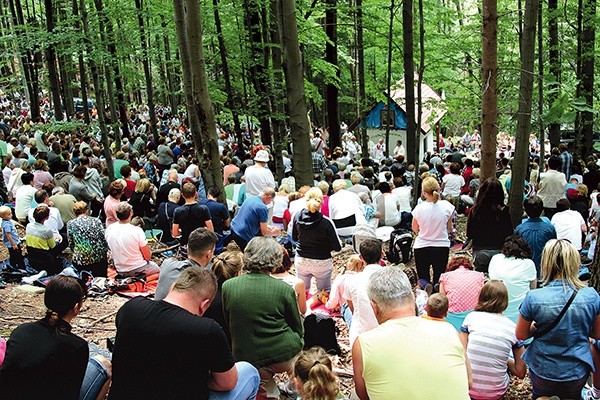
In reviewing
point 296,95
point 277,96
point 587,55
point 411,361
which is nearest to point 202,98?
point 296,95

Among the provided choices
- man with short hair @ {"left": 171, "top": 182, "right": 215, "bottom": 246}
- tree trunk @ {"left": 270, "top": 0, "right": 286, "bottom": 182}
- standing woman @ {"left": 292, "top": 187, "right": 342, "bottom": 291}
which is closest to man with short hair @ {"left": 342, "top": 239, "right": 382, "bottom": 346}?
standing woman @ {"left": 292, "top": 187, "right": 342, "bottom": 291}

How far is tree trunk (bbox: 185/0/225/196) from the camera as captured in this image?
27.6 ft

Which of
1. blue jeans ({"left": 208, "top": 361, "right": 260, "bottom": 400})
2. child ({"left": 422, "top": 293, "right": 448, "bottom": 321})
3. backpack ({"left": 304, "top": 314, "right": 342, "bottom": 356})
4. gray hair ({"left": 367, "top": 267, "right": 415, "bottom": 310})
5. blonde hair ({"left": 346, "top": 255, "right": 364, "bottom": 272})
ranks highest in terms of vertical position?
gray hair ({"left": 367, "top": 267, "right": 415, "bottom": 310})

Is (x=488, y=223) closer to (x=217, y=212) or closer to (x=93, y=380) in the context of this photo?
(x=217, y=212)

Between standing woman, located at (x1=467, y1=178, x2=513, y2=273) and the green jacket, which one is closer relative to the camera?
A: the green jacket

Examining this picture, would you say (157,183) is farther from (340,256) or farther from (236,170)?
(340,256)

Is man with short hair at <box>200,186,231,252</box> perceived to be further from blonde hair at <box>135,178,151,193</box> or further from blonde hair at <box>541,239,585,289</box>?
blonde hair at <box>541,239,585,289</box>

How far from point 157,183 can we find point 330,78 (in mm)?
6710

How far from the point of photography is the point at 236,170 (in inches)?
533

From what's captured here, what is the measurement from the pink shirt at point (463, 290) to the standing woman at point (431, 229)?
1665mm

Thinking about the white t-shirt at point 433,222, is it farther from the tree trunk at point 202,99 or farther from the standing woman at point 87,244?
the standing woman at point 87,244

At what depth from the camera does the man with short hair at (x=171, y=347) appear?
10.4ft

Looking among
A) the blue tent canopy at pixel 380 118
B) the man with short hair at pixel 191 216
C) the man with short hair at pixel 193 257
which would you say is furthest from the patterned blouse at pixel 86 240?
the blue tent canopy at pixel 380 118

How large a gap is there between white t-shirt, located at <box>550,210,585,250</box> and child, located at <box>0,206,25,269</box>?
8.29 metres
